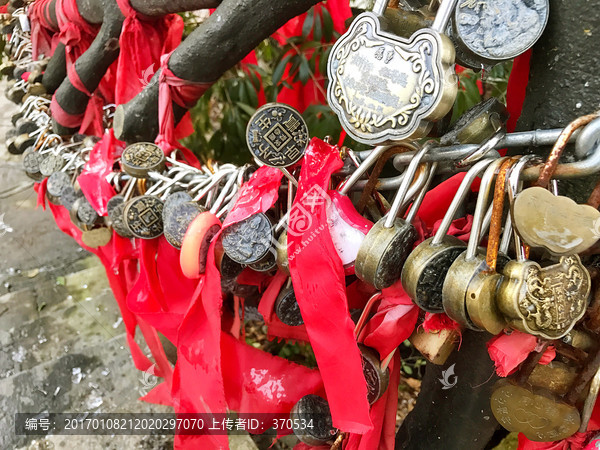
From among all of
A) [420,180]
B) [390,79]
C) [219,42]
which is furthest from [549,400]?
[219,42]

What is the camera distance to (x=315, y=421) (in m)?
0.73

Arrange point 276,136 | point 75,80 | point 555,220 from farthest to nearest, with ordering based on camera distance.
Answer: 1. point 75,80
2. point 276,136
3. point 555,220

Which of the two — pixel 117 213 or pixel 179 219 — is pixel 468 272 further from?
pixel 117 213

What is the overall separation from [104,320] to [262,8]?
144 centimetres

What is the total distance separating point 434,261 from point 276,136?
0.88 ft

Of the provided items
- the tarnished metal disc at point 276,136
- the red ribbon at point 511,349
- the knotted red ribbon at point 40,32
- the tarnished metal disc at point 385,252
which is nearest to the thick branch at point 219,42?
the tarnished metal disc at point 276,136

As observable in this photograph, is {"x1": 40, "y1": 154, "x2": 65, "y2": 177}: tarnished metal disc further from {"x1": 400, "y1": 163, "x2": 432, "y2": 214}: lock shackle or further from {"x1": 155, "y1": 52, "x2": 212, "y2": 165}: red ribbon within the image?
{"x1": 400, "y1": 163, "x2": 432, "y2": 214}: lock shackle

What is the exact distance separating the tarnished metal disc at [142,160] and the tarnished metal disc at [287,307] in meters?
0.37

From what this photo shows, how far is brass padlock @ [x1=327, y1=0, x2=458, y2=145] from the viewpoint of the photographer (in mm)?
426

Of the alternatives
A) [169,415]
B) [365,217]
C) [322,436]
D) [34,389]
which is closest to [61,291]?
[34,389]

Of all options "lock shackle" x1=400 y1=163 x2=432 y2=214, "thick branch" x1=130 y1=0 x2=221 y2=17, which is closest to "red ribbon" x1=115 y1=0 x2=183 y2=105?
"thick branch" x1=130 y1=0 x2=221 y2=17

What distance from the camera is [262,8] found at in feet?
2.39

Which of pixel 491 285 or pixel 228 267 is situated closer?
pixel 491 285

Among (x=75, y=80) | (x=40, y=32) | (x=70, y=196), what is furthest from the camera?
(x=40, y=32)
